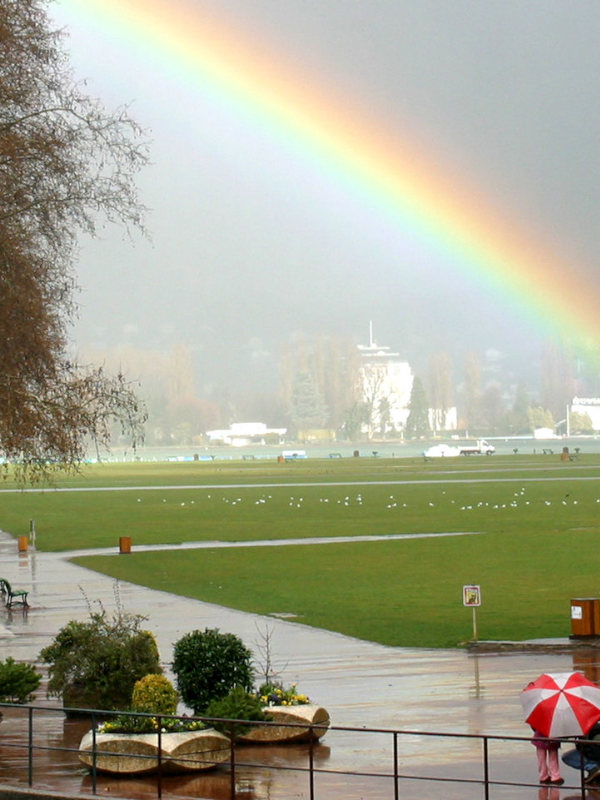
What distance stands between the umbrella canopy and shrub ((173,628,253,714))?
19.3 feet

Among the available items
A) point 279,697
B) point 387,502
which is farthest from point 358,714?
point 387,502

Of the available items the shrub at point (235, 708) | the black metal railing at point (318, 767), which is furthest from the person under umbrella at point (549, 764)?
the shrub at point (235, 708)

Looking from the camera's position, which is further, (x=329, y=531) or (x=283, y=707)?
(x=329, y=531)

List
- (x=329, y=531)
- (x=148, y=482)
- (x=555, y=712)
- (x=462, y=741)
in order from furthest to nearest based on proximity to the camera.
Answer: (x=148, y=482)
(x=329, y=531)
(x=462, y=741)
(x=555, y=712)

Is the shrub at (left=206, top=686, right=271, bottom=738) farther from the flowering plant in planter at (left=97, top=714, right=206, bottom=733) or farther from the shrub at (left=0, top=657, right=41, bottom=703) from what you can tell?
the shrub at (left=0, top=657, right=41, bottom=703)

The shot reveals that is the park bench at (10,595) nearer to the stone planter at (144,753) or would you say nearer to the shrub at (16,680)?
the shrub at (16,680)

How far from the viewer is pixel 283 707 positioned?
62.5 feet

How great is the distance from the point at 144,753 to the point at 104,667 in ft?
13.0

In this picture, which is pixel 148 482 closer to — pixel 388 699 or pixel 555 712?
pixel 388 699

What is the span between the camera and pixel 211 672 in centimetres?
1978

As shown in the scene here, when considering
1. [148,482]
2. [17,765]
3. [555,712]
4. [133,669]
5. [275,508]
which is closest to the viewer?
[555,712]

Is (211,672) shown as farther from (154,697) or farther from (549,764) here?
(549,764)

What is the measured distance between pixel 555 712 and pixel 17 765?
274 inches

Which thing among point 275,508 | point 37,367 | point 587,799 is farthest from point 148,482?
point 587,799
